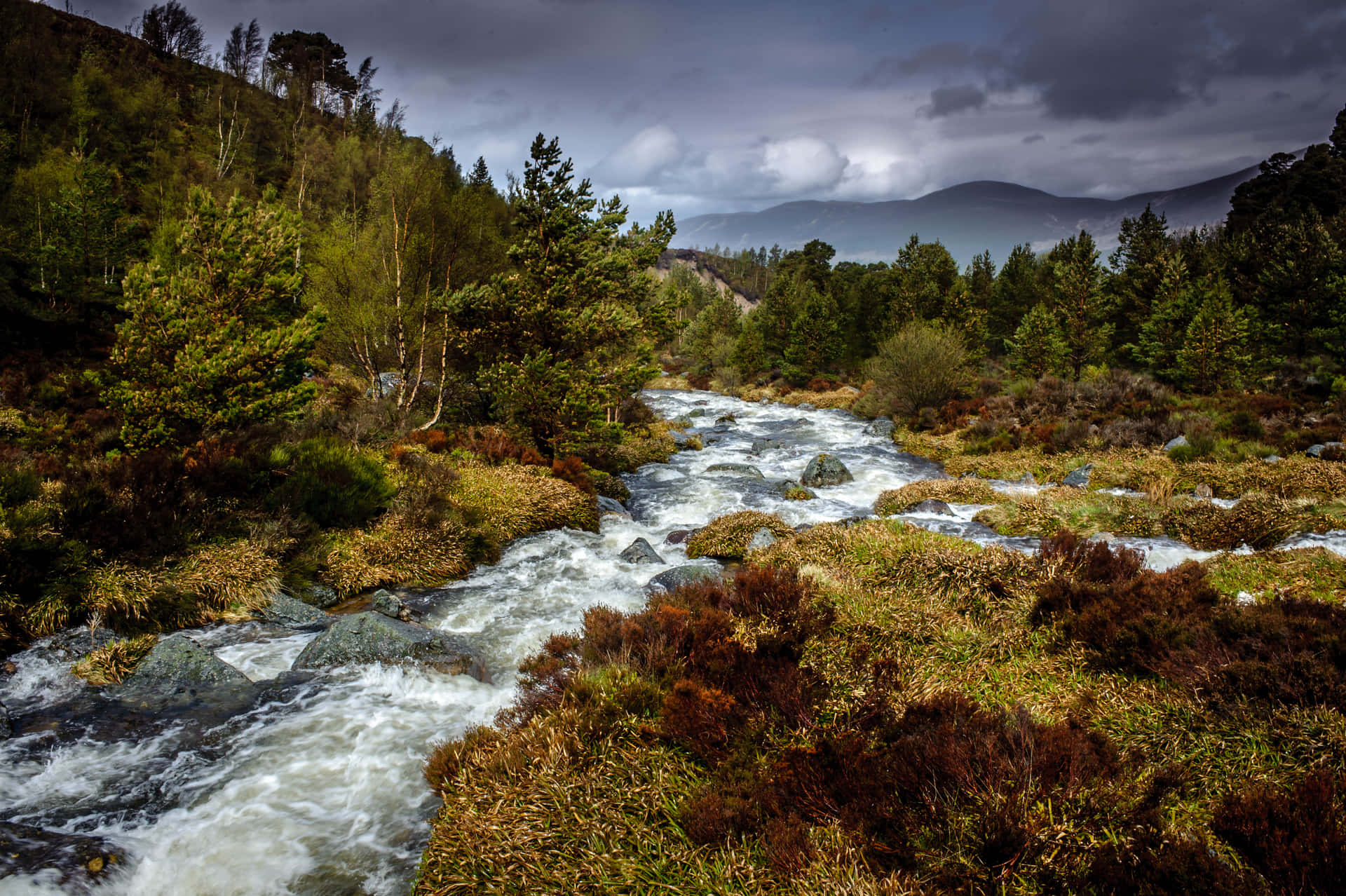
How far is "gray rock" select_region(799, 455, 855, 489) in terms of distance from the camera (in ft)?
54.9

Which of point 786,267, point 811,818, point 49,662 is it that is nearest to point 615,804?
point 811,818

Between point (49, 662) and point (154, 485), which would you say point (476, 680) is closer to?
point (49, 662)

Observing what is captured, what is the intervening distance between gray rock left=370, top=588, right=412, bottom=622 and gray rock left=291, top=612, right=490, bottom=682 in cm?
99


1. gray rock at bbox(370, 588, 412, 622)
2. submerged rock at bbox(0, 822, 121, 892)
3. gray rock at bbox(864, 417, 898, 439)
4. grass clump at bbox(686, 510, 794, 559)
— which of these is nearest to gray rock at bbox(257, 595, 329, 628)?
gray rock at bbox(370, 588, 412, 622)

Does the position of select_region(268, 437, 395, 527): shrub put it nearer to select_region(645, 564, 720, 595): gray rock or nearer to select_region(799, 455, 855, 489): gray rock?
select_region(645, 564, 720, 595): gray rock

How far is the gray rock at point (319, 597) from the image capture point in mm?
7691

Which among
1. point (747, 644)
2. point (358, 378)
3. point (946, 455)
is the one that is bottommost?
point (946, 455)

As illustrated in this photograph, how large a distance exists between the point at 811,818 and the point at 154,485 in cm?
907

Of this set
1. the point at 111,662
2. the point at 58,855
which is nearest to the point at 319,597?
the point at 111,662

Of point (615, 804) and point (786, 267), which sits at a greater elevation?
point (786, 267)

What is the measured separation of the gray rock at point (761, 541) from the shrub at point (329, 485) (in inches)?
259

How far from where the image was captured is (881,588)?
6.79m

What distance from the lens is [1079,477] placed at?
15195mm

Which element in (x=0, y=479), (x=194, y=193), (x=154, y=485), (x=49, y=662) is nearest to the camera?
(x=49, y=662)
